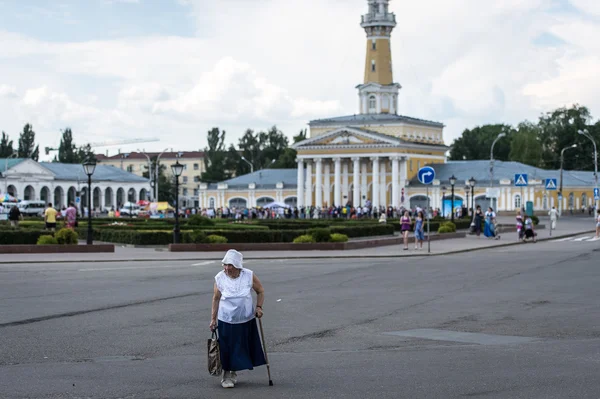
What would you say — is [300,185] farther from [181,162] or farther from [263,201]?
[181,162]

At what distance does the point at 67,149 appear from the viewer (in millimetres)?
147750

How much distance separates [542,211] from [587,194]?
12.1 meters

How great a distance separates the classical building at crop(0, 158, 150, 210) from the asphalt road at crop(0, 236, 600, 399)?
9081 cm

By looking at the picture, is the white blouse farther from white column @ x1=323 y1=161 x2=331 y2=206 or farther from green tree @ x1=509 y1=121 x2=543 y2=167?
green tree @ x1=509 y1=121 x2=543 y2=167

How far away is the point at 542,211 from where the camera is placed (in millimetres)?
100125

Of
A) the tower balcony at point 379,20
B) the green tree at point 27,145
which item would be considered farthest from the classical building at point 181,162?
the tower balcony at point 379,20

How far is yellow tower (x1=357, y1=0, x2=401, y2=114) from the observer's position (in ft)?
402

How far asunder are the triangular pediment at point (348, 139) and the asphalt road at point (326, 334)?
293 ft

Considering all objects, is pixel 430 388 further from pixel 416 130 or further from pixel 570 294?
pixel 416 130

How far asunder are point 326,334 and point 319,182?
347 ft

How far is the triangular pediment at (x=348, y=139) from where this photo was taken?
11550cm

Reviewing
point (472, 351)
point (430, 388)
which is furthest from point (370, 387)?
point (472, 351)

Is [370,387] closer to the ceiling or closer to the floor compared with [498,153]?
closer to the floor

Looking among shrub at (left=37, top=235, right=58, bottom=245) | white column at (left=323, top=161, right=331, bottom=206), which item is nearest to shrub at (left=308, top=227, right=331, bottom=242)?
shrub at (left=37, top=235, right=58, bottom=245)
